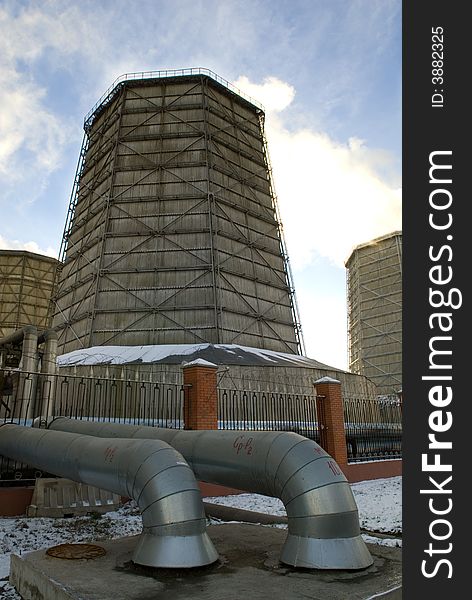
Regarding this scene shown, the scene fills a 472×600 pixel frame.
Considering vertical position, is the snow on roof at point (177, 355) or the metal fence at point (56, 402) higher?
the snow on roof at point (177, 355)

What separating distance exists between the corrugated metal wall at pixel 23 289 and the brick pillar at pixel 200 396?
104 ft

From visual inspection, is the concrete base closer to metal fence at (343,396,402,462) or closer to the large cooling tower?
metal fence at (343,396,402,462)

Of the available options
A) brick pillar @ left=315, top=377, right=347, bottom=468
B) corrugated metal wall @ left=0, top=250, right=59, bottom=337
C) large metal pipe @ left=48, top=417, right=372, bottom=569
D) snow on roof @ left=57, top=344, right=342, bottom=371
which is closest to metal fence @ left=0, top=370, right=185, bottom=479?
snow on roof @ left=57, top=344, right=342, bottom=371

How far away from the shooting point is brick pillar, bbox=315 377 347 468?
1241cm

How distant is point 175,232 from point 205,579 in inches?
857

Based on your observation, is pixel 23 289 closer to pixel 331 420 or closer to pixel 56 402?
pixel 56 402

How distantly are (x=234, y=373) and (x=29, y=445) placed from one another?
38.9 ft

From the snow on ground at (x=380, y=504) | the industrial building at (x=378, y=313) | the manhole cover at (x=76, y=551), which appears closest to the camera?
the manhole cover at (x=76, y=551)

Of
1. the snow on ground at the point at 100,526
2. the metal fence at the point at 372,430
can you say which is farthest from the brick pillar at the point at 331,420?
the snow on ground at the point at 100,526

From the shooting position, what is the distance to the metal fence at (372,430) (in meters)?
14.5

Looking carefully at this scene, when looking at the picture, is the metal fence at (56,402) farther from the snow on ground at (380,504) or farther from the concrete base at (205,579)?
the snow on ground at (380,504)

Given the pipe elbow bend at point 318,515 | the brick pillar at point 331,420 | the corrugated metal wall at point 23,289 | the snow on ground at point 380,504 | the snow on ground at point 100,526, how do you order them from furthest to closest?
the corrugated metal wall at point 23,289 < the brick pillar at point 331,420 < the snow on ground at point 380,504 < the snow on ground at point 100,526 < the pipe elbow bend at point 318,515

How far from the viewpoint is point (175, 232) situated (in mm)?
24703

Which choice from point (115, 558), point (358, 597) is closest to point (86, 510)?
point (115, 558)
